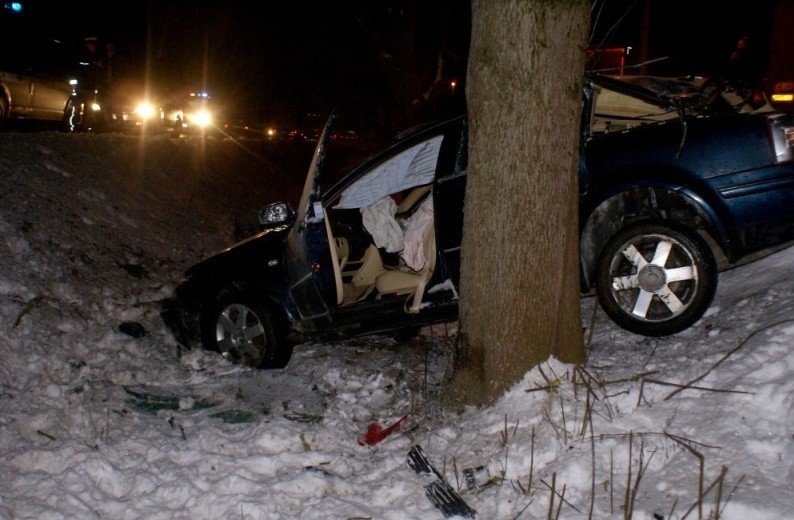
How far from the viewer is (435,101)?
20.1 meters

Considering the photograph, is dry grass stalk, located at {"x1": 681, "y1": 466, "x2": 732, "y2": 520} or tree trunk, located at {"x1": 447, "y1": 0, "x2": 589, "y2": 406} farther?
tree trunk, located at {"x1": 447, "y1": 0, "x2": 589, "y2": 406}

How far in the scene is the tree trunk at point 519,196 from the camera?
3859mm

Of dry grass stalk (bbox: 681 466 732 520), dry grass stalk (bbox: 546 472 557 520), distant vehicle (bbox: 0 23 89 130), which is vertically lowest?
dry grass stalk (bbox: 546 472 557 520)

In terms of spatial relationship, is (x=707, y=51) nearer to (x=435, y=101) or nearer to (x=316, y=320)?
(x=435, y=101)

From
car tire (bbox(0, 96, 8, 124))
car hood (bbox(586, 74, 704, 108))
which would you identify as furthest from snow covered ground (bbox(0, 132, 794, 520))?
car tire (bbox(0, 96, 8, 124))

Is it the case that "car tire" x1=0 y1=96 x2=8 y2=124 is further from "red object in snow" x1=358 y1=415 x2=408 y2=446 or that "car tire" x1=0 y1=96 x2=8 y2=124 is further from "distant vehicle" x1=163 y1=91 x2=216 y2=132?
"red object in snow" x1=358 y1=415 x2=408 y2=446

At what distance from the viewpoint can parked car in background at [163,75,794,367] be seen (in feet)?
15.4

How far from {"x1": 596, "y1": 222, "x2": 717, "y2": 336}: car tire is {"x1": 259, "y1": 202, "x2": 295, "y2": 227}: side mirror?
2342 mm

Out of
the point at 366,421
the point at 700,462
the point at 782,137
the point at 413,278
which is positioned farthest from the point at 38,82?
the point at 700,462

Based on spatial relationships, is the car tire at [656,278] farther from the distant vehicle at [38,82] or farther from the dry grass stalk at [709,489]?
the distant vehicle at [38,82]

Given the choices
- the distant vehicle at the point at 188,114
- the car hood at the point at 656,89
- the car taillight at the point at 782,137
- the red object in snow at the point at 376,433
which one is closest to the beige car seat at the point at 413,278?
the red object in snow at the point at 376,433

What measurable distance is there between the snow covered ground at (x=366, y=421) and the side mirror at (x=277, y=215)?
1.19 metres

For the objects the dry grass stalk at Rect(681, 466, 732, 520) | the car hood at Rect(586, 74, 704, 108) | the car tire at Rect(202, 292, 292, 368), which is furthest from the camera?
the car tire at Rect(202, 292, 292, 368)

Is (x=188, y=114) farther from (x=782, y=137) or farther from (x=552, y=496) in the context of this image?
(x=552, y=496)
